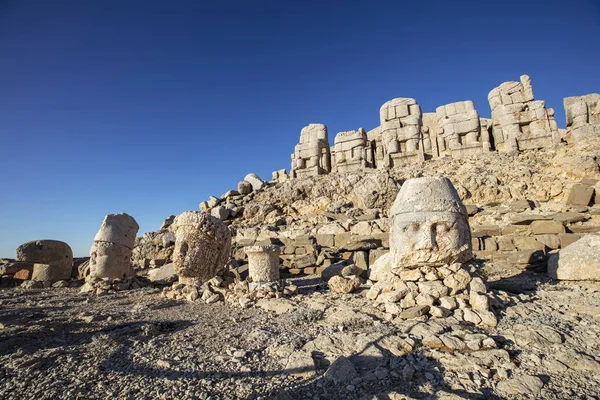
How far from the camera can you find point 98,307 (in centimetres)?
605

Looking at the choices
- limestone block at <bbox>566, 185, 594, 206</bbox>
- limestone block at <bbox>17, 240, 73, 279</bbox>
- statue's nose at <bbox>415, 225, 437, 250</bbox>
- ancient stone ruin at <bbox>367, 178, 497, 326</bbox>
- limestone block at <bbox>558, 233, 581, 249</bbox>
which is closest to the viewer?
ancient stone ruin at <bbox>367, 178, 497, 326</bbox>

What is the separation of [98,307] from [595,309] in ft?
26.3

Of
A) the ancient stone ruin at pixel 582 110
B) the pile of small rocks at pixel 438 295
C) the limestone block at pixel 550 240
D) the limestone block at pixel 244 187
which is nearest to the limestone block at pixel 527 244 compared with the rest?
the limestone block at pixel 550 240

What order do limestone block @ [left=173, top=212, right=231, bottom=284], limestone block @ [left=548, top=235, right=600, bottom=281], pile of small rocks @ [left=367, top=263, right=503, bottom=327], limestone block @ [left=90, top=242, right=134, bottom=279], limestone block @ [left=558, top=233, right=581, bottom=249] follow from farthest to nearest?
limestone block @ [left=90, top=242, right=134, bottom=279], limestone block @ [left=558, top=233, right=581, bottom=249], limestone block @ [left=173, top=212, right=231, bottom=284], limestone block @ [left=548, top=235, right=600, bottom=281], pile of small rocks @ [left=367, top=263, right=503, bottom=327]

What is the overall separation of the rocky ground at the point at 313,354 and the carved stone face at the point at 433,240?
908mm

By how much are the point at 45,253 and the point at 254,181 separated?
29.8ft

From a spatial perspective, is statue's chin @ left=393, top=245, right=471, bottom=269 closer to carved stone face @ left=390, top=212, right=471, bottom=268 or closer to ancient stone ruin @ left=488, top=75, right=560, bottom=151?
carved stone face @ left=390, top=212, right=471, bottom=268

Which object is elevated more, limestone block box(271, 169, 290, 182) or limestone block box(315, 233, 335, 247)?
limestone block box(271, 169, 290, 182)

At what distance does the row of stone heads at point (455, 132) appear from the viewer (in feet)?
46.7

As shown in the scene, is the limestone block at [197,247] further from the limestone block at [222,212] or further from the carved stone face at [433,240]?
the limestone block at [222,212]

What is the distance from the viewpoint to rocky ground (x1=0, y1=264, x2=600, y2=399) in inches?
99.1

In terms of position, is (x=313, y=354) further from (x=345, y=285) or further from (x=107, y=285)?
(x=107, y=285)

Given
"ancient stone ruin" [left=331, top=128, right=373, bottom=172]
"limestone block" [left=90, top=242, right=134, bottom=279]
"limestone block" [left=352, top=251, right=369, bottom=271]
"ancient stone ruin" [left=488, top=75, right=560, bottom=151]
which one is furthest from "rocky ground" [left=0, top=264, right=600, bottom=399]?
"ancient stone ruin" [left=331, top=128, right=373, bottom=172]

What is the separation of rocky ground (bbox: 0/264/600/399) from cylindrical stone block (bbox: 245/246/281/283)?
166cm
